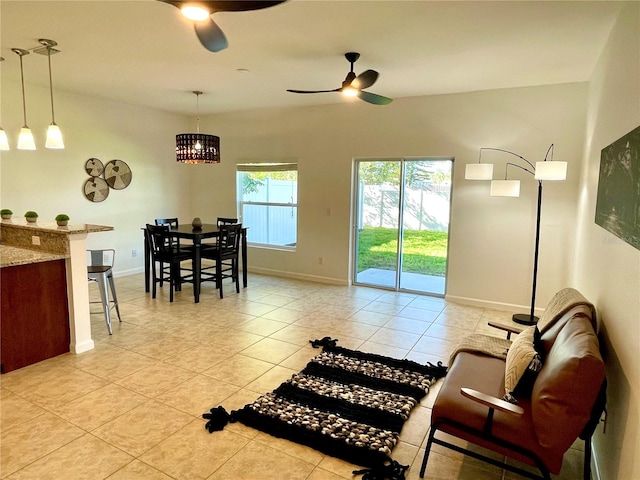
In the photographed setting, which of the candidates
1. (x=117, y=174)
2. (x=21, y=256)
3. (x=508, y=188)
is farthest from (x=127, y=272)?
(x=508, y=188)

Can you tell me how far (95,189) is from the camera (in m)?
5.79

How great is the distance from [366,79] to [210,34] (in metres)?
1.69

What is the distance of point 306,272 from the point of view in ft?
20.9

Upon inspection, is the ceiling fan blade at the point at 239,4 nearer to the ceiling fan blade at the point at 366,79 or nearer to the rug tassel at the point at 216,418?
the ceiling fan blade at the point at 366,79

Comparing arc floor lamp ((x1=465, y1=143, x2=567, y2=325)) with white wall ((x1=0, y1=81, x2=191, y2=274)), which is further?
white wall ((x1=0, y1=81, x2=191, y2=274))

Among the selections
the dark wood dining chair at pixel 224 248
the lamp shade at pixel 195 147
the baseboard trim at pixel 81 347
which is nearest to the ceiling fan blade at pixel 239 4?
the baseboard trim at pixel 81 347

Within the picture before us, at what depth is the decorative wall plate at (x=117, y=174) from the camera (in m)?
5.94

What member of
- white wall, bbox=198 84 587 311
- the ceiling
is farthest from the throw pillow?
white wall, bbox=198 84 587 311

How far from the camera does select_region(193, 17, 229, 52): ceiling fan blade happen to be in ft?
6.73

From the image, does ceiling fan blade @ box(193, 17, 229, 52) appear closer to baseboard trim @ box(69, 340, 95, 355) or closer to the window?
baseboard trim @ box(69, 340, 95, 355)

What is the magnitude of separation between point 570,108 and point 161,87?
4875 mm

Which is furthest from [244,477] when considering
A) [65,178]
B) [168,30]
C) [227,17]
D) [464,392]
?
[65,178]

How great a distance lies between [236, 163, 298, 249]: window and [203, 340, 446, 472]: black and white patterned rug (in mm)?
3486

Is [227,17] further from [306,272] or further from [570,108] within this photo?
[306,272]
